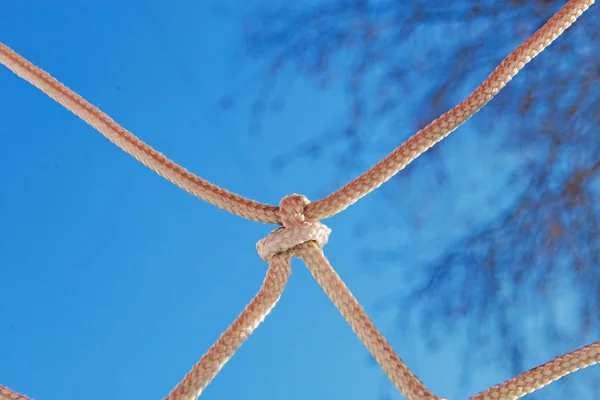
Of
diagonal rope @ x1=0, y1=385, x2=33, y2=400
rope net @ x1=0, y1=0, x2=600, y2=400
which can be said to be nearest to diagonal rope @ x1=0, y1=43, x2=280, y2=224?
rope net @ x1=0, y1=0, x2=600, y2=400

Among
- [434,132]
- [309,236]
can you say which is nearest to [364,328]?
[309,236]

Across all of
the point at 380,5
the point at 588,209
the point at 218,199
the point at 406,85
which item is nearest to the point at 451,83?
the point at 406,85

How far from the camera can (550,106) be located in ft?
4.00

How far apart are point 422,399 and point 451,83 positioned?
2.76 feet

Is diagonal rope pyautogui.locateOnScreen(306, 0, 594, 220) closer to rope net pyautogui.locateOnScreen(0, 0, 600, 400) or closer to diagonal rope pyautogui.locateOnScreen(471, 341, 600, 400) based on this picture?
rope net pyautogui.locateOnScreen(0, 0, 600, 400)

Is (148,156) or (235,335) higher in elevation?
(148,156)

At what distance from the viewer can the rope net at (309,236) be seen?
1.83 feet

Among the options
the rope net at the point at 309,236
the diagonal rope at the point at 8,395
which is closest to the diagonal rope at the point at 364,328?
the rope net at the point at 309,236

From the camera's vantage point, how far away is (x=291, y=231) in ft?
1.96

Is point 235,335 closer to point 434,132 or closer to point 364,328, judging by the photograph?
point 364,328

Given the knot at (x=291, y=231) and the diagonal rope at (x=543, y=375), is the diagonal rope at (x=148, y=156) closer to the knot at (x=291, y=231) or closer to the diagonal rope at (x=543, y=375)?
the knot at (x=291, y=231)

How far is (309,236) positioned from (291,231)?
2 centimetres

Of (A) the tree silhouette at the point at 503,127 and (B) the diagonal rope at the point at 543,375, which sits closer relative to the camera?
(B) the diagonal rope at the point at 543,375

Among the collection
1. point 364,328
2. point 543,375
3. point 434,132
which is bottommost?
point 543,375
